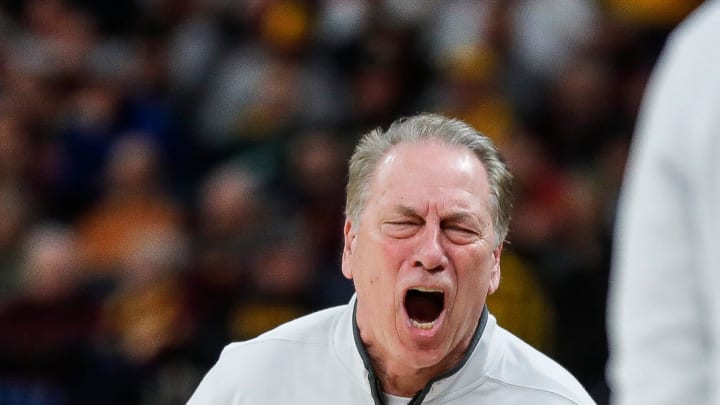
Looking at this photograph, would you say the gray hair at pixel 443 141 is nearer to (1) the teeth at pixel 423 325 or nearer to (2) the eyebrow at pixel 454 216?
(2) the eyebrow at pixel 454 216

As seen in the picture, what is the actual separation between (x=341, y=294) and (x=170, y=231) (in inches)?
49.0

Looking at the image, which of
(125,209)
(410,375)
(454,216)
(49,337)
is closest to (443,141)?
(454,216)

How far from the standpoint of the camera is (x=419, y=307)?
3184 millimetres

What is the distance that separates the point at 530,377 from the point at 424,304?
0.30 meters

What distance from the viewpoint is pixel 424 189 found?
3.07 metres

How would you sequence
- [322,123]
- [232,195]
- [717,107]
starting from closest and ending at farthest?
[717,107] → [232,195] → [322,123]

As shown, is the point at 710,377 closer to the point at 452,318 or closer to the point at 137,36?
the point at 452,318

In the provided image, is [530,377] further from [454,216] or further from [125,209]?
[125,209]

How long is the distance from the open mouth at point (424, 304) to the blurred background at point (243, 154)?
2.67 meters

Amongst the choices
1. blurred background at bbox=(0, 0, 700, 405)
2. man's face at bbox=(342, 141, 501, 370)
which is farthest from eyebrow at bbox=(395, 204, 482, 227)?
blurred background at bbox=(0, 0, 700, 405)

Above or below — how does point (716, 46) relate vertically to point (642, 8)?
below

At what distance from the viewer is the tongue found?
315 centimetres

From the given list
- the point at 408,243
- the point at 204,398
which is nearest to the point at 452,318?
the point at 408,243

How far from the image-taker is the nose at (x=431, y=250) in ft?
9.96
